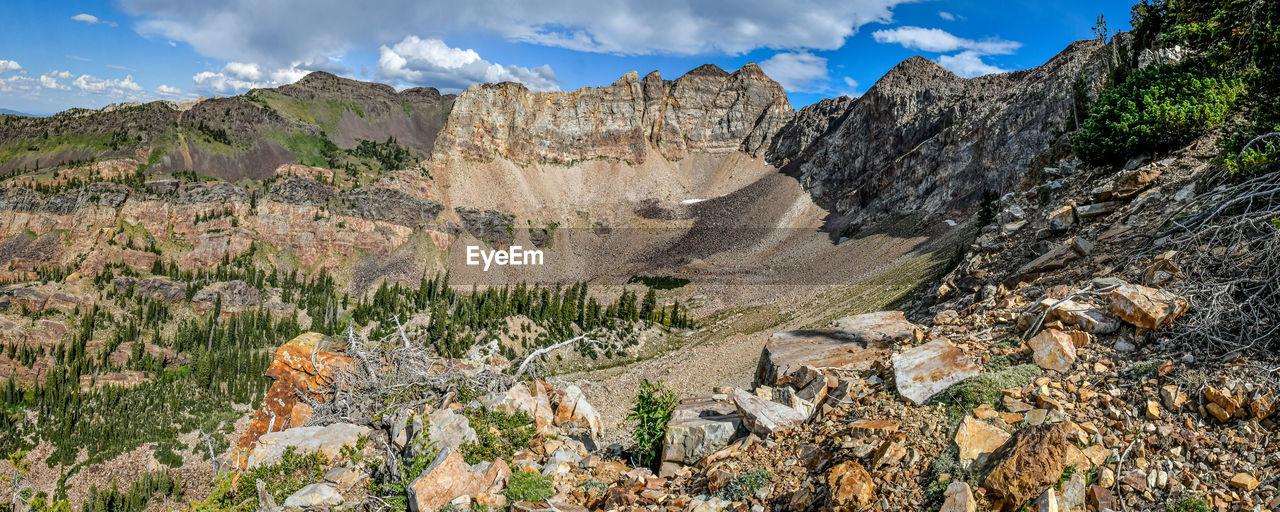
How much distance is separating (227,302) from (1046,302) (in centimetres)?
10345

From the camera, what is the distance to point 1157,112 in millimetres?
14945

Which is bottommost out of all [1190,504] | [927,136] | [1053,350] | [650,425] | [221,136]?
[650,425]

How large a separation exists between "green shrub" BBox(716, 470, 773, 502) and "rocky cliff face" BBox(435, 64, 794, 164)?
13122 centimetres

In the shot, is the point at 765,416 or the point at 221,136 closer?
the point at 765,416

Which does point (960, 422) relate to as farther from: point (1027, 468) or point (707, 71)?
point (707, 71)

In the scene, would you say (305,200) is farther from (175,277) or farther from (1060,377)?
(1060,377)

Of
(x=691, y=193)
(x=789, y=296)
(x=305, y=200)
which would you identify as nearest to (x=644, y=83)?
(x=691, y=193)

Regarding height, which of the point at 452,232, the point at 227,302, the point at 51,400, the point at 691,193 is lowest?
the point at 51,400

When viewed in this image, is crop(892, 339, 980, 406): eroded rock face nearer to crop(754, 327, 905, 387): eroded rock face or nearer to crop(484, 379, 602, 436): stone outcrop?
crop(754, 327, 905, 387): eroded rock face

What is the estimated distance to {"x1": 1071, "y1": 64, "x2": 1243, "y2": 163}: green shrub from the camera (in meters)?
14.4

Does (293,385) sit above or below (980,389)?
below

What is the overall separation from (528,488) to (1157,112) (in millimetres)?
17322

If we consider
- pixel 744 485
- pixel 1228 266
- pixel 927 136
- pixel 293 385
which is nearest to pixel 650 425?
pixel 744 485

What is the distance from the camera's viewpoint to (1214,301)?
24.8 feet
